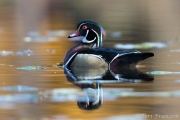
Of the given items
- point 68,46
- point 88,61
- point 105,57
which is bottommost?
point 68,46

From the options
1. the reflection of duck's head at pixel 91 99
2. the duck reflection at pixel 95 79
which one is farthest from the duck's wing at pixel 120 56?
the reflection of duck's head at pixel 91 99

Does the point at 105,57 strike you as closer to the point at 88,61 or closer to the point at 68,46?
the point at 88,61

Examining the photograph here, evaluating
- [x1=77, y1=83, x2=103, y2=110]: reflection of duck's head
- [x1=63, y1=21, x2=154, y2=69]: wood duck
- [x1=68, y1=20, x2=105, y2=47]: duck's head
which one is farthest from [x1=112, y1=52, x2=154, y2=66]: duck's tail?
[x1=77, y1=83, x2=103, y2=110]: reflection of duck's head

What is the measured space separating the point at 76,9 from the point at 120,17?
165 centimetres

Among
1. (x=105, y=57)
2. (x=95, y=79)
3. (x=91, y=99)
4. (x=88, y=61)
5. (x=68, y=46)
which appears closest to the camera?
(x=91, y=99)

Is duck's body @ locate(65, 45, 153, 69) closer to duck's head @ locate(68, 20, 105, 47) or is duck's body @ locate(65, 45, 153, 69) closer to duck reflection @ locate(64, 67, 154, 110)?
duck reflection @ locate(64, 67, 154, 110)

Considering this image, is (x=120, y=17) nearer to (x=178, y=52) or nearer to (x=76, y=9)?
(x=76, y=9)

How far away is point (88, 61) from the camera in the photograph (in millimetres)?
10039

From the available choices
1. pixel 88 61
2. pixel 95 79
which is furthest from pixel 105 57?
pixel 95 79

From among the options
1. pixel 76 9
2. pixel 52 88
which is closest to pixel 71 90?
pixel 52 88

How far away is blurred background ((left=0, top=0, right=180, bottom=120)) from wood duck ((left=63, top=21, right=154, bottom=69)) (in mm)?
266

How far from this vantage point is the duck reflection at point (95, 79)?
7137 mm

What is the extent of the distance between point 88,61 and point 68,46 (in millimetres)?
2758

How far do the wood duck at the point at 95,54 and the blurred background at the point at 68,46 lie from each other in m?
0.27
